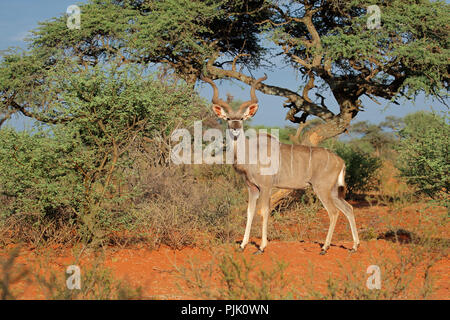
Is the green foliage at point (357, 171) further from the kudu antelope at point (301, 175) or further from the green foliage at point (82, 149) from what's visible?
the green foliage at point (82, 149)

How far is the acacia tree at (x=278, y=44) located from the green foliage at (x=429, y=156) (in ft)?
8.93

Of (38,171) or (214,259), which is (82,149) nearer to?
(38,171)

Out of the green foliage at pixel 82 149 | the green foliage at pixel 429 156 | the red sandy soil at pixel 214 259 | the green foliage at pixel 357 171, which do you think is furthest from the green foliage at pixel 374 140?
the green foliage at pixel 82 149

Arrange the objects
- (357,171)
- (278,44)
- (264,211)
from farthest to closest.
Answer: (357,171) → (278,44) → (264,211)

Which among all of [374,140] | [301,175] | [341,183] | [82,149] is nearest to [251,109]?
[301,175]

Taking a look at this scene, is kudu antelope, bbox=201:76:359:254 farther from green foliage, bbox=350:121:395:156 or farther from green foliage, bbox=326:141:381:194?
green foliage, bbox=350:121:395:156

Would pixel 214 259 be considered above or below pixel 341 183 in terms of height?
below

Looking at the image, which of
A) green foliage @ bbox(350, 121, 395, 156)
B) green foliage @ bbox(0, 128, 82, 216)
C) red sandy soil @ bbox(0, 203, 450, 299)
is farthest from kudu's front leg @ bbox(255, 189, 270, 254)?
green foliage @ bbox(350, 121, 395, 156)

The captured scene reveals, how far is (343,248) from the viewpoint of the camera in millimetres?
7066

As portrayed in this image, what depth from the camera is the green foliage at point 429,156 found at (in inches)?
271

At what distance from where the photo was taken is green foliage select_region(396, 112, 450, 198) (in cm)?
689

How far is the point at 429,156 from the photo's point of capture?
7.11m

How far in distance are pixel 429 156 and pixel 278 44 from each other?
5.12m
